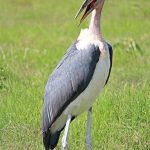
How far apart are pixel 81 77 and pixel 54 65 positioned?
14.2ft

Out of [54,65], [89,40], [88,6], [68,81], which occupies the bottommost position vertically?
[54,65]

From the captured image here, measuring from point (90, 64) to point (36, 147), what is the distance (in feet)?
3.25

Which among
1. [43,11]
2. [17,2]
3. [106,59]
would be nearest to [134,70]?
[106,59]

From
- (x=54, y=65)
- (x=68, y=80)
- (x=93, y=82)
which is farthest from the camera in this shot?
(x=54, y=65)

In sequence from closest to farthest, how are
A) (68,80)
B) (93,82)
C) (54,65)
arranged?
1. (93,82)
2. (68,80)
3. (54,65)

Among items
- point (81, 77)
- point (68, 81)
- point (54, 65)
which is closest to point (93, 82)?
point (81, 77)

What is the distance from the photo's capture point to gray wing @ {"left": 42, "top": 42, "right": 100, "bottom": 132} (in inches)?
183

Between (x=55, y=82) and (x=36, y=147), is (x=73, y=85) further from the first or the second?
(x=36, y=147)

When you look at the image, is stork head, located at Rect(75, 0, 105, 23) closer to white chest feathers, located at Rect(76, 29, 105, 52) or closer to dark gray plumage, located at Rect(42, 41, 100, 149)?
white chest feathers, located at Rect(76, 29, 105, 52)

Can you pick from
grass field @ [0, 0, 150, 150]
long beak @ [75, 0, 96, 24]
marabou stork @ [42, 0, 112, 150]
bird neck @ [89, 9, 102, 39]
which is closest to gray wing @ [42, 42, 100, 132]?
marabou stork @ [42, 0, 112, 150]

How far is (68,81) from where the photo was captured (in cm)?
478

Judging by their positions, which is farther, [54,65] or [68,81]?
[54,65]

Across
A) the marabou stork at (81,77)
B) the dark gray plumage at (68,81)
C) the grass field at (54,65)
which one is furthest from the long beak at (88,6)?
the grass field at (54,65)

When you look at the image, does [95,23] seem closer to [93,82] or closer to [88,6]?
[88,6]
